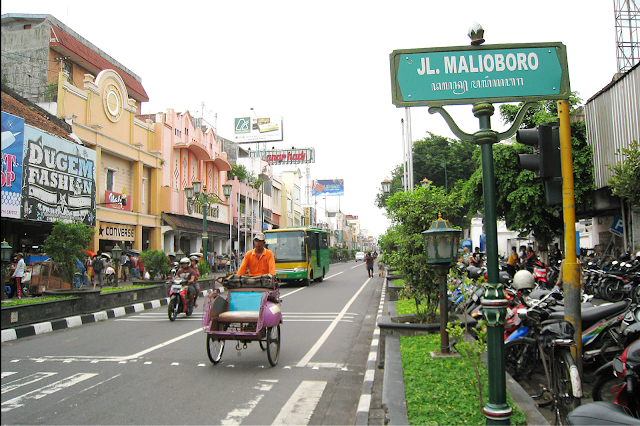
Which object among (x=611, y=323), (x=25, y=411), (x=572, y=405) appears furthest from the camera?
(x=611, y=323)

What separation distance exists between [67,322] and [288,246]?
1232 cm

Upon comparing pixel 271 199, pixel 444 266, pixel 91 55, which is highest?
pixel 91 55

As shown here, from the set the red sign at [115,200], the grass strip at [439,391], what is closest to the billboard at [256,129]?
the red sign at [115,200]

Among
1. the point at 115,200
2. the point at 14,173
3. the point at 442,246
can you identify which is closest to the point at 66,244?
the point at 14,173

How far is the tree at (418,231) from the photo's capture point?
7.77 metres

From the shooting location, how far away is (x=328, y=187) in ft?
260

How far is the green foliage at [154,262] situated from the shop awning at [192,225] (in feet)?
33.2

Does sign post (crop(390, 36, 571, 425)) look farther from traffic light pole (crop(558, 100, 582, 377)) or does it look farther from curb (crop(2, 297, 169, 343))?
curb (crop(2, 297, 169, 343))

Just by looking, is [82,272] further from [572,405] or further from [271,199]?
[271,199]

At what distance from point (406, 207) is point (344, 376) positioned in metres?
3.27

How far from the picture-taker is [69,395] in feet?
17.7

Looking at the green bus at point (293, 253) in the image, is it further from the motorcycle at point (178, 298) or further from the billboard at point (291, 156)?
the billboard at point (291, 156)

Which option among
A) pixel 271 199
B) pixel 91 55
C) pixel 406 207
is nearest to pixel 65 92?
pixel 91 55

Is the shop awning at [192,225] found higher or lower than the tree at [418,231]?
higher
